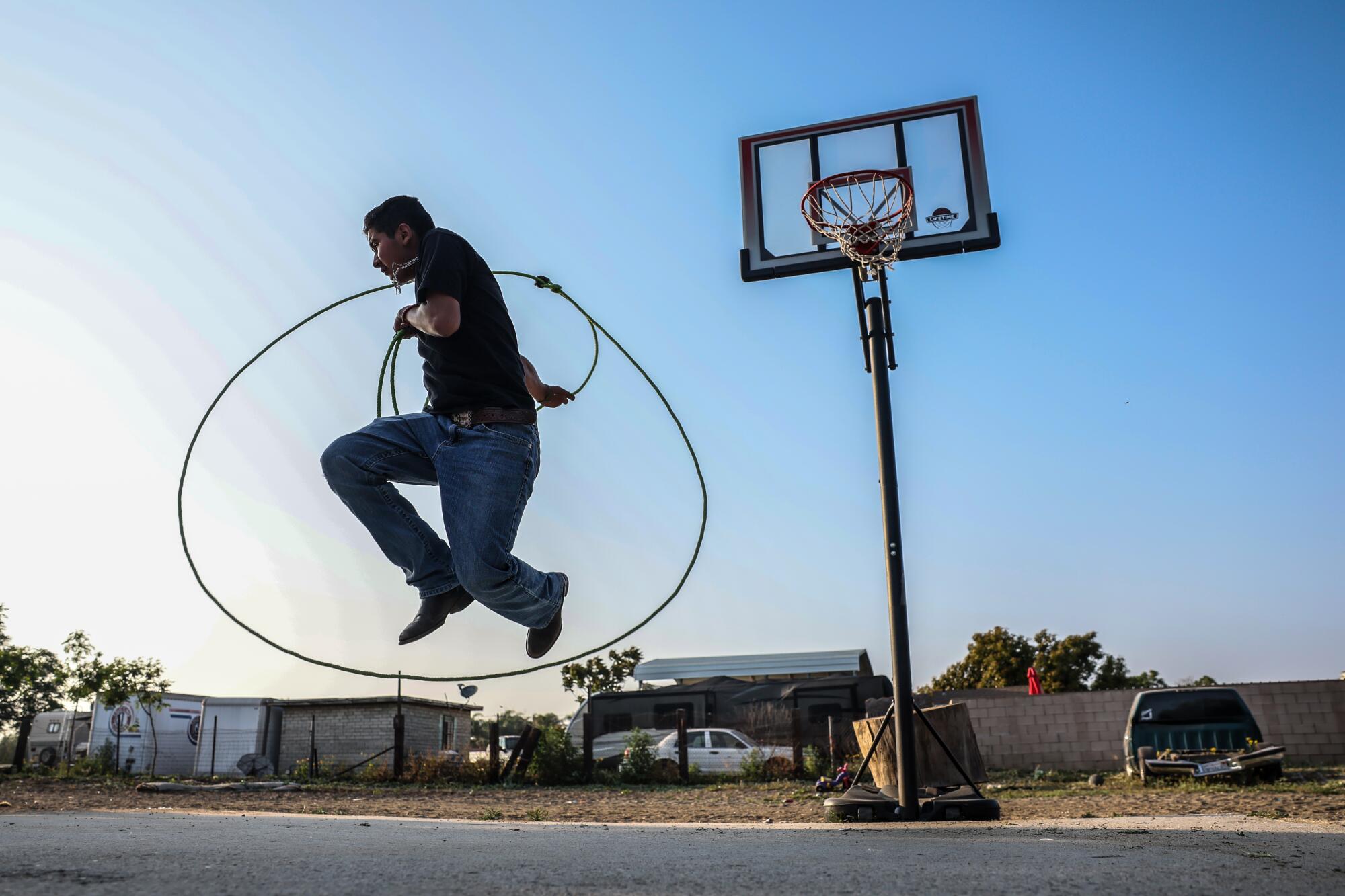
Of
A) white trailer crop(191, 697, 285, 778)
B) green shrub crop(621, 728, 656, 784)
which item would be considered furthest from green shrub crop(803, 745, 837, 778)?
white trailer crop(191, 697, 285, 778)

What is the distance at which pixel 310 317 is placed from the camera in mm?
4637

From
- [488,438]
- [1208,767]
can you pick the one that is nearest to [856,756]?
[1208,767]

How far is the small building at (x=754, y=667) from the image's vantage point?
1057 inches

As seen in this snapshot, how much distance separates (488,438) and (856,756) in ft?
40.0

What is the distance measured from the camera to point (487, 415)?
3553 millimetres

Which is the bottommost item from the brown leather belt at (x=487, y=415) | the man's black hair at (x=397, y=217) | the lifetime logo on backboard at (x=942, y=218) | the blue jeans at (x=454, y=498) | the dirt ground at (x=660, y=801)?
the dirt ground at (x=660, y=801)

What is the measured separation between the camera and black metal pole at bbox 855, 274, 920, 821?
23.4 feet

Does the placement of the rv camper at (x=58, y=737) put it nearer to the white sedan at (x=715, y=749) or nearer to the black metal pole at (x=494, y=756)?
the black metal pole at (x=494, y=756)

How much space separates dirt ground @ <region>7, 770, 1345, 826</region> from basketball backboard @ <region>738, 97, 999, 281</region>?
5031 millimetres

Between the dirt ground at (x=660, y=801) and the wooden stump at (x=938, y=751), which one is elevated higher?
the wooden stump at (x=938, y=751)

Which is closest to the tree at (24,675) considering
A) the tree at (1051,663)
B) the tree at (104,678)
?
the tree at (104,678)

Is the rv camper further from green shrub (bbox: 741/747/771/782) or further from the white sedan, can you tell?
green shrub (bbox: 741/747/771/782)

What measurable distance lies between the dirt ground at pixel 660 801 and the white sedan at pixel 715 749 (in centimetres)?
117

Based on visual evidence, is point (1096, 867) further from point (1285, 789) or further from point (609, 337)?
point (1285, 789)
